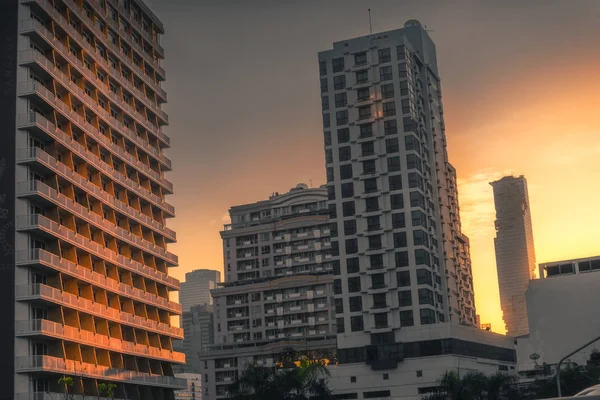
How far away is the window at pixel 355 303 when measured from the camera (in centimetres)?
14549

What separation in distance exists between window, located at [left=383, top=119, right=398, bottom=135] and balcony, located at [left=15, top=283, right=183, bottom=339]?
5072 centimetres

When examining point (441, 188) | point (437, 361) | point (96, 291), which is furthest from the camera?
point (441, 188)

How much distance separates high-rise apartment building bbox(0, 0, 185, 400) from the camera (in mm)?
87312

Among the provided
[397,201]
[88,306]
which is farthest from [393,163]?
[88,306]

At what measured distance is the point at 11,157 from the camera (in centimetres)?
8931

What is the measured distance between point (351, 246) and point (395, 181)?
13.0 metres

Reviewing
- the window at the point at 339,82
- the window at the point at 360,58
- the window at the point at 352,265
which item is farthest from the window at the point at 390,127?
the window at the point at 352,265

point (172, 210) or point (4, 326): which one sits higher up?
point (172, 210)

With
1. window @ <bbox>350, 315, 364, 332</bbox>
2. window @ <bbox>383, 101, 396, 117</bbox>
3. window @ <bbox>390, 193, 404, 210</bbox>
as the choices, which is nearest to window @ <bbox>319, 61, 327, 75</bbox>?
window @ <bbox>383, 101, 396, 117</bbox>

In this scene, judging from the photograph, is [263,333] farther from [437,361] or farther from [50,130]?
[50,130]

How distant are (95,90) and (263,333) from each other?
101070 mm

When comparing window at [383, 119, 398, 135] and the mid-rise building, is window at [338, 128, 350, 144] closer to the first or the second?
window at [383, 119, 398, 135]

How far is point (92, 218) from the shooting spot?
327ft

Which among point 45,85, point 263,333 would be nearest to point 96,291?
point 45,85
